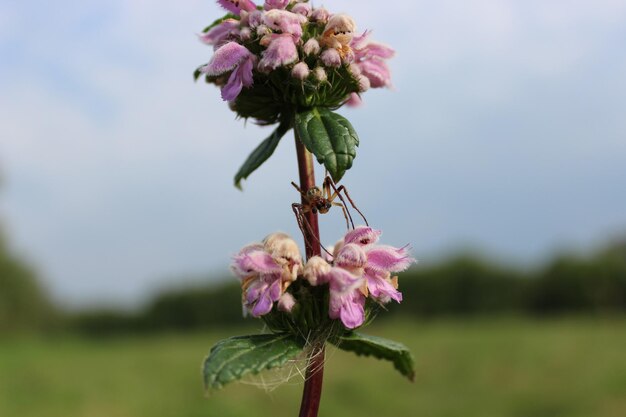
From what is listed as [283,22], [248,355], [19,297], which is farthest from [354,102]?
[19,297]

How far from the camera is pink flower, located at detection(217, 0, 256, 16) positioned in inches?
68.6

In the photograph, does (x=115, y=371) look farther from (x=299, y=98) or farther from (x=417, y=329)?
(x=299, y=98)

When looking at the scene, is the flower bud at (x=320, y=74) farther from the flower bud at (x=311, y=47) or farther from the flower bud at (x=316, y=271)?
the flower bud at (x=316, y=271)

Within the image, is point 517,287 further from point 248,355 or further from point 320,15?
point 248,355

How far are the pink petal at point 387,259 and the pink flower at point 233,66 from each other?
1.66 feet

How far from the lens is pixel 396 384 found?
48.1 ft

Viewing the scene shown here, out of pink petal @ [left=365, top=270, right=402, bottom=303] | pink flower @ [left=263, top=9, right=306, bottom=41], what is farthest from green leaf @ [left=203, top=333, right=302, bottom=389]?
pink flower @ [left=263, top=9, right=306, bottom=41]

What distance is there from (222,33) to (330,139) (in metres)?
0.49

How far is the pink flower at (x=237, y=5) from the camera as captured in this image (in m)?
1.74

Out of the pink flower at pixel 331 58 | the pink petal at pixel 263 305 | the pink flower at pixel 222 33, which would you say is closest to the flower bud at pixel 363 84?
the pink flower at pixel 331 58

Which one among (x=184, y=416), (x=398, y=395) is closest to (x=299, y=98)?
(x=184, y=416)

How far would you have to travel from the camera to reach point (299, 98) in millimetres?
1616

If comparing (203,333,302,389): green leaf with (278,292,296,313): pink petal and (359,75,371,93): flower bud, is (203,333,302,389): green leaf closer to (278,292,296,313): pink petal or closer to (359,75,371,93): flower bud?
(278,292,296,313): pink petal

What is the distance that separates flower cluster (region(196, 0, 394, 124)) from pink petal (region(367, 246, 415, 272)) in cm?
39
